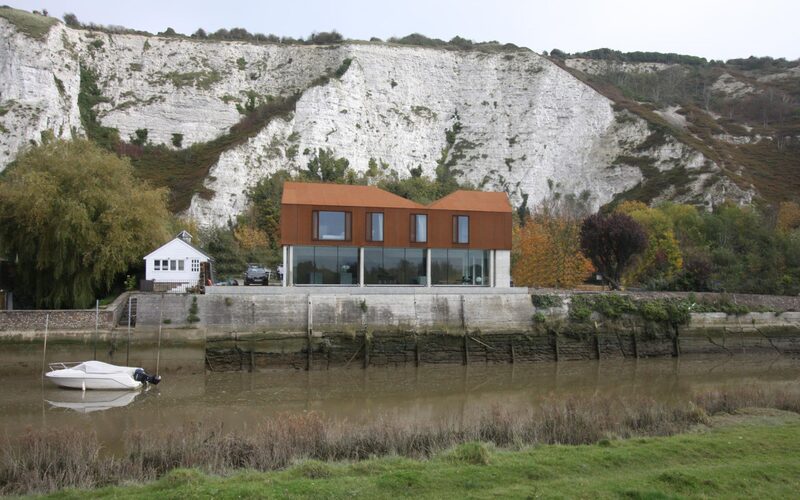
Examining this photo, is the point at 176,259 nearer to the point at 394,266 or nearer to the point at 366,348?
the point at 394,266

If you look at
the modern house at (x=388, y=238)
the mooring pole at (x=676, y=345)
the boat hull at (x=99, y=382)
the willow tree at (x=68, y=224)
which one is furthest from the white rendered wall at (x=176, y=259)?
the mooring pole at (x=676, y=345)

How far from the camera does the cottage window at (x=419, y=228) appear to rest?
2838cm

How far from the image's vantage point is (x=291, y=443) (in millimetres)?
10062

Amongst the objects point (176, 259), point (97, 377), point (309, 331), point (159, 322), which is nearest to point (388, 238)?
point (309, 331)

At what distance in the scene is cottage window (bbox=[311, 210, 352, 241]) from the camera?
27250 millimetres

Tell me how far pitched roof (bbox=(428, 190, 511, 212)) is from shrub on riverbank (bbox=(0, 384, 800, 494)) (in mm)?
17554

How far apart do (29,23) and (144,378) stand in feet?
194

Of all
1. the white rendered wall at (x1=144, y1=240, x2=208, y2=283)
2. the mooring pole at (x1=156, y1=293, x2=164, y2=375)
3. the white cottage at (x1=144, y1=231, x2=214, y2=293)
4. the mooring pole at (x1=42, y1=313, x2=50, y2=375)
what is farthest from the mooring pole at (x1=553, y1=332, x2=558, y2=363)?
the mooring pole at (x1=42, y1=313, x2=50, y2=375)

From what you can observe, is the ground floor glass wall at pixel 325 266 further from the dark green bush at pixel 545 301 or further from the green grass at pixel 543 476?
the green grass at pixel 543 476

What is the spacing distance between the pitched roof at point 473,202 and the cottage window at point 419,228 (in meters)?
0.81

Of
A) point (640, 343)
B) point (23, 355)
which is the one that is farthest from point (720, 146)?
point (23, 355)

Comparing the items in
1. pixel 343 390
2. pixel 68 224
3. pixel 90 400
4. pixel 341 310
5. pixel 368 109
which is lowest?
pixel 343 390

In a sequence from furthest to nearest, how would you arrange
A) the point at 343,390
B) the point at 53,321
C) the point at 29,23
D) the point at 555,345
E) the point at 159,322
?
the point at 29,23 < the point at 555,345 < the point at 159,322 < the point at 53,321 < the point at 343,390

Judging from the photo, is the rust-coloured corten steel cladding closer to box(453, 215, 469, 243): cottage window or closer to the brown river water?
box(453, 215, 469, 243): cottage window
